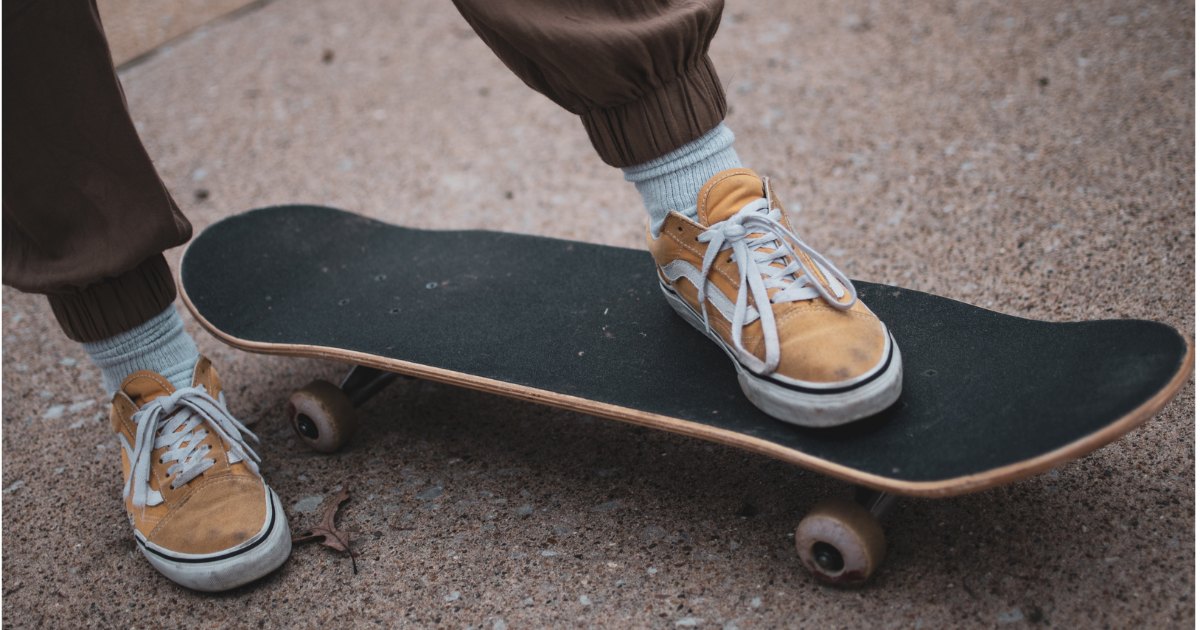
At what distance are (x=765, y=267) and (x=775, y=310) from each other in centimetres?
7

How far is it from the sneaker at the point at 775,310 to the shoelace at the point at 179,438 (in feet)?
2.94

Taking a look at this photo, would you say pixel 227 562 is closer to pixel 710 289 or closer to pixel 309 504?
pixel 309 504

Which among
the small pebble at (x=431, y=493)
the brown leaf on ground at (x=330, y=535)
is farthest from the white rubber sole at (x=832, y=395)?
the brown leaf on ground at (x=330, y=535)

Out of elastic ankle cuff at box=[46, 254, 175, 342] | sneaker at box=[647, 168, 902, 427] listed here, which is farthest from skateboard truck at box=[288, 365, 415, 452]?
sneaker at box=[647, 168, 902, 427]

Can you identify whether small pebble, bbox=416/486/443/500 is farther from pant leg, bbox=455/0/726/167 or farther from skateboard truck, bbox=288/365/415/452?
pant leg, bbox=455/0/726/167

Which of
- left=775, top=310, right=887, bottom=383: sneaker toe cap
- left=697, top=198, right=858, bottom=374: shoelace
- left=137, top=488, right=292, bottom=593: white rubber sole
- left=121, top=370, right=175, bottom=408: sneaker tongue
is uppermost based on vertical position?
left=697, top=198, right=858, bottom=374: shoelace

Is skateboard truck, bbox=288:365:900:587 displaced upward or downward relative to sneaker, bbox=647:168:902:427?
downward

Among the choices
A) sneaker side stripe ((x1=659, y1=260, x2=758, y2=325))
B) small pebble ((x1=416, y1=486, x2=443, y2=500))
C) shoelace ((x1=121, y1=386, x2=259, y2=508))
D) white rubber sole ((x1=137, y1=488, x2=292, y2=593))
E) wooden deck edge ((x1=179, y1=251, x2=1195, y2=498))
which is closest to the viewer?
wooden deck edge ((x1=179, y1=251, x2=1195, y2=498))

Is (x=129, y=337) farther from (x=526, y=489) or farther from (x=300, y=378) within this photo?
(x=526, y=489)

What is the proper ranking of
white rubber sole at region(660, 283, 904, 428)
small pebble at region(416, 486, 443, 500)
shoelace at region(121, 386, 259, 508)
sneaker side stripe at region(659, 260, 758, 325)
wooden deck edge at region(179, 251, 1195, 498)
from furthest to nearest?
small pebble at region(416, 486, 443, 500)
shoelace at region(121, 386, 259, 508)
sneaker side stripe at region(659, 260, 758, 325)
white rubber sole at region(660, 283, 904, 428)
wooden deck edge at region(179, 251, 1195, 498)

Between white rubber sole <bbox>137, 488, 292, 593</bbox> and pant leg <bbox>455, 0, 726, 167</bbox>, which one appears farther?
white rubber sole <bbox>137, 488, 292, 593</bbox>

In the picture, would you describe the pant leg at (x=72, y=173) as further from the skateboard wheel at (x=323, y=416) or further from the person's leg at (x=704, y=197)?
the person's leg at (x=704, y=197)

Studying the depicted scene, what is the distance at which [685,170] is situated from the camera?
1.32 metres

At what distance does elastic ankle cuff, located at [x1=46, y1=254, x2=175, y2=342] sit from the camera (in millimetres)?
1438
